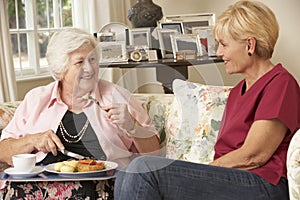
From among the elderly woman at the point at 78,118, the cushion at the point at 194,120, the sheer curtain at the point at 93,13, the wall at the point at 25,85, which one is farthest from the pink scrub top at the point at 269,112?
the sheer curtain at the point at 93,13

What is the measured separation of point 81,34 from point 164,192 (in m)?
0.82

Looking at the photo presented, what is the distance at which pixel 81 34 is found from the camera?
2.44m

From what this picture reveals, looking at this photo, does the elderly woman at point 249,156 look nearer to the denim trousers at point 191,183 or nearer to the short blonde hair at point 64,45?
the denim trousers at point 191,183

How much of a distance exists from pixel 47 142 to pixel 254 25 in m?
0.91

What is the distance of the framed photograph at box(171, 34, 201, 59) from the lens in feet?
12.0

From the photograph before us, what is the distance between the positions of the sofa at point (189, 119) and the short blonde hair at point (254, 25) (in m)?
0.46

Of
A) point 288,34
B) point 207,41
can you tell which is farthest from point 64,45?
point 288,34

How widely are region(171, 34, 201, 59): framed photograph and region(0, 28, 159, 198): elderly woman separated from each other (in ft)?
4.05

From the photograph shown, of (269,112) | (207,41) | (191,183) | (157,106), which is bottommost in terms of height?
(191,183)

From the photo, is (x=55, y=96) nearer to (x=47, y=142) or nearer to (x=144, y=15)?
(x=47, y=142)

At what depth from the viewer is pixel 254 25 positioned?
2045 mm

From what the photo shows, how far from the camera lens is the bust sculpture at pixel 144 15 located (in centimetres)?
393

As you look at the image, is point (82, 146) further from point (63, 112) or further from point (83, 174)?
point (83, 174)

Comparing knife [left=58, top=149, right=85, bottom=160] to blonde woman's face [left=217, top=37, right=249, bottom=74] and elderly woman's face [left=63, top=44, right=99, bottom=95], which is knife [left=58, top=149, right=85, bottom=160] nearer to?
elderly woman's face [left=63, top=44, right=99, bottom=95]
